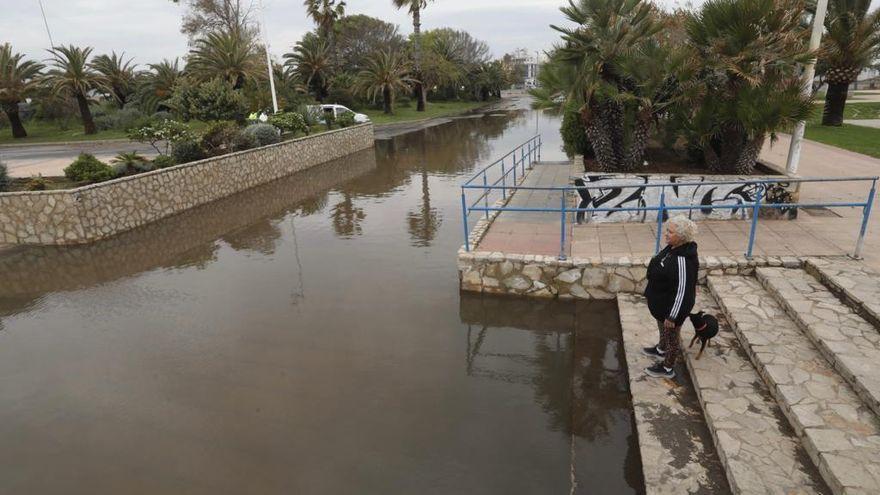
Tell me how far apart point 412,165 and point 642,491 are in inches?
632

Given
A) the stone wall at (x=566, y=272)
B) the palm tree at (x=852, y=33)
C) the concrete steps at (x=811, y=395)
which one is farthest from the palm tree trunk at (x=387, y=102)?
the concrete steps at (x=811, y=395)

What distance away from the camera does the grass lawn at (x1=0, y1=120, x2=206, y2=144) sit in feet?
91.9

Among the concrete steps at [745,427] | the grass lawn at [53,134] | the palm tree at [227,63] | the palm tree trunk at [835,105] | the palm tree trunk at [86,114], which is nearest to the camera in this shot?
the concrete steps at [745,427]

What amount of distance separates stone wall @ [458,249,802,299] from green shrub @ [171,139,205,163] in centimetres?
985

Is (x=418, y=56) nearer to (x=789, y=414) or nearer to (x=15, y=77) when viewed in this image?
(x=15, y=77)

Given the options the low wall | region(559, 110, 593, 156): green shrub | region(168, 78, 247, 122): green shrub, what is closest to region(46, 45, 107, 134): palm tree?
region(168, 78, 247, 122): green shrub

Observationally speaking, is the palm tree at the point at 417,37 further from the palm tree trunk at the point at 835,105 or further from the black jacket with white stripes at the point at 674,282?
the black jacket with white stripes at the point at 674,282

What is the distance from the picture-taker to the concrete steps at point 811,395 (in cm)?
351

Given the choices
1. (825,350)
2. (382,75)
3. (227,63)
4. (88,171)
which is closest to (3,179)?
(88,171)

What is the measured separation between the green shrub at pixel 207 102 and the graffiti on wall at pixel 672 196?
1635 centimetres

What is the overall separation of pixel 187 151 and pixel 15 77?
816 inches

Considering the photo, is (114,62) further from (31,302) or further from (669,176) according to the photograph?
(669,176)

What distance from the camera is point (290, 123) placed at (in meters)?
19.1

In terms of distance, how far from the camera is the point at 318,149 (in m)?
19.6
